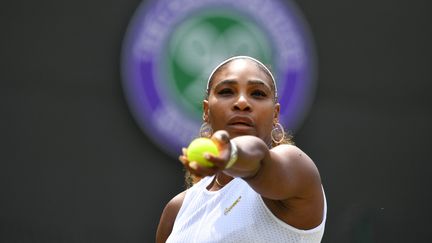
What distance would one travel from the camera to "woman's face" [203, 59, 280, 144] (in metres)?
1.97

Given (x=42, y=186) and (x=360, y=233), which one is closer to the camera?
(x=42, y=186)

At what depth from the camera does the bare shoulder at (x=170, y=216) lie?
2.47 m

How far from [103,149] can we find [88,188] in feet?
0.78

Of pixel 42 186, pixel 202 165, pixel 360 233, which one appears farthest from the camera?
pixel 360 233

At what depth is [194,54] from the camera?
158 inches

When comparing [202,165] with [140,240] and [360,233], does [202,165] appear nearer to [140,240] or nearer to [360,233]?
[140,240]

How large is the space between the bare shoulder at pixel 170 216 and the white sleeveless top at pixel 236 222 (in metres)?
0.28

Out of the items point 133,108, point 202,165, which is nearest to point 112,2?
point 133,108

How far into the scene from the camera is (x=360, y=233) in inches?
158

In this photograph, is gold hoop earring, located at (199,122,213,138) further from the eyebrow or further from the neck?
the eyebrow

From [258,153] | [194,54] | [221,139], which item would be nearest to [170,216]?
[258,153]

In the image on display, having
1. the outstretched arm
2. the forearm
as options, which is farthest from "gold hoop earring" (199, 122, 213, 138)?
the forearm

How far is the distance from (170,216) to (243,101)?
73 cm

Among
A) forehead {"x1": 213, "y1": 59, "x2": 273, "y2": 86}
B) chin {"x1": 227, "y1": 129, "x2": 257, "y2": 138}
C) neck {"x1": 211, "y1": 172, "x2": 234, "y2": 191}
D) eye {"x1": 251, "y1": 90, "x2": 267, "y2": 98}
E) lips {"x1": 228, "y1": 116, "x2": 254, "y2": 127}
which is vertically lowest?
neck {"x1": 211, "y1": 172, "x2": 234, "y2": 191}
